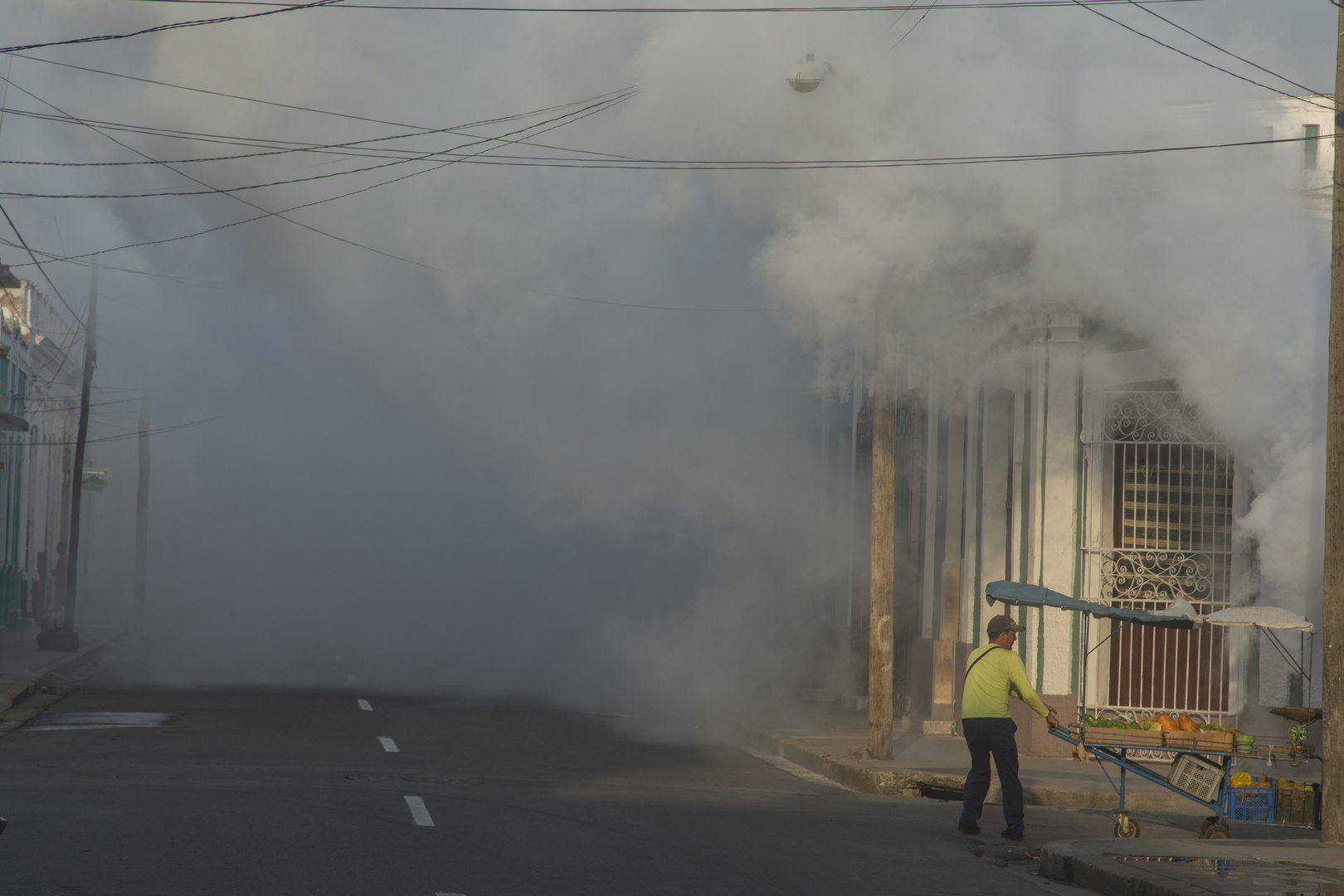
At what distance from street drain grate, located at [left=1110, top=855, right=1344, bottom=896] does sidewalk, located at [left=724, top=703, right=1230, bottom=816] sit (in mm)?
3469

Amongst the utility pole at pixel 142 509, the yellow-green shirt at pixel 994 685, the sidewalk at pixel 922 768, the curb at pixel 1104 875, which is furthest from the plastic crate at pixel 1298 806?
the utility pole at pixel 142 509

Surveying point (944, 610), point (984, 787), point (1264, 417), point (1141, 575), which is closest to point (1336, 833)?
point (984, 787)

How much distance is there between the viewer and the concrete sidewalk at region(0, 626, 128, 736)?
1570 cm

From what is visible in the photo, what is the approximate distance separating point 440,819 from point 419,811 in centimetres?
29

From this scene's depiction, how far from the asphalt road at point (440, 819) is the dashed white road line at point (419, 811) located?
0.09 feet

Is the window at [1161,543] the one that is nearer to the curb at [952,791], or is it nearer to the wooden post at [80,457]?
the curb at [952,791]

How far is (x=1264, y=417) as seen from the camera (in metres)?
11.2

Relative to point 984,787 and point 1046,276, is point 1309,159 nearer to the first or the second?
point 1046,276

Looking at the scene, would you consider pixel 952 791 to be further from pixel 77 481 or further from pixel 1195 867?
pixel 77 481

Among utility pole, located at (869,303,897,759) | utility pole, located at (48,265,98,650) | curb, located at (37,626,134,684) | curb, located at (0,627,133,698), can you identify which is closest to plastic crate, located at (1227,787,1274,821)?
utility pole, located at (869,303,897,759)

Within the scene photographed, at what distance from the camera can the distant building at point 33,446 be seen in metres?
33.9

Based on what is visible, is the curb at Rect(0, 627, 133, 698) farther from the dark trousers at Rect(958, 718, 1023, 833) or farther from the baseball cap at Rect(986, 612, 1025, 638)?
the baseball cap at Rect(986, 612, 1025, 638)

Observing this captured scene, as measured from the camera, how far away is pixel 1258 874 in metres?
7.32

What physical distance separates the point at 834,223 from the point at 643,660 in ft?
24.0
